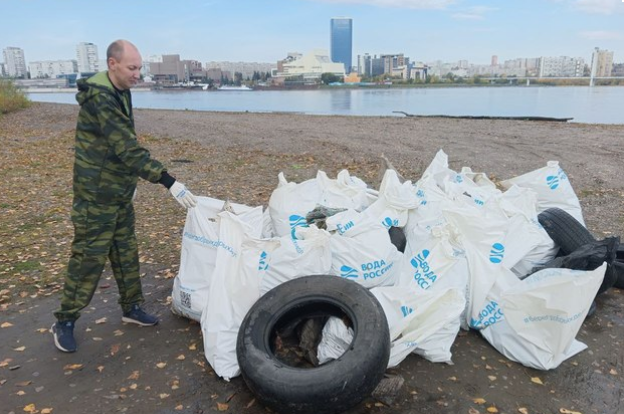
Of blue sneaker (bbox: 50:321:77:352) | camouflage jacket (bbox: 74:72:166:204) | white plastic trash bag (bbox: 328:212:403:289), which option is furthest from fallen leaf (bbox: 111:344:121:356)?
white plastic trash bag (bbox: 328:212:403:289)

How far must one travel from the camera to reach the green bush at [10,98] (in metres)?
22.8

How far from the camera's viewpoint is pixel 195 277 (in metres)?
3.31

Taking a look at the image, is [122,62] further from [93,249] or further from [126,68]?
[93,249]

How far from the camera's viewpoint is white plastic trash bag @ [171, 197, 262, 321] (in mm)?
3264

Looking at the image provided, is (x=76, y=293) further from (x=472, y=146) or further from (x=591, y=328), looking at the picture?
(x=472, y=146)

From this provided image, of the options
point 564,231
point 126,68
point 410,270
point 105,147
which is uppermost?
point 126,68

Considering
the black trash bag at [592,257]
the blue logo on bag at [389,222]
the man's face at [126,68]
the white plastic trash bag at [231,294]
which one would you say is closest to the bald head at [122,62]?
the man's face at [126,68]

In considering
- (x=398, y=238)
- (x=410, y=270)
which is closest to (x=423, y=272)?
(x=410, y=270)

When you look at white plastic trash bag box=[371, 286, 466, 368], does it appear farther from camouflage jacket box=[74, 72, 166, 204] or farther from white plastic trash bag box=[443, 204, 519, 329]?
camouflage jacket box=[74, 72, 166, 204]

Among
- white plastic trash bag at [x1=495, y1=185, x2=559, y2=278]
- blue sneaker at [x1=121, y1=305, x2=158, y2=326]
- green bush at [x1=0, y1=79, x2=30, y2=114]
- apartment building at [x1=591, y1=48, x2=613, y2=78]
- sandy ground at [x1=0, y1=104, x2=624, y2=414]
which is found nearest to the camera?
sandy ground at [x1=0, y1=104, x2=624, y2=414]

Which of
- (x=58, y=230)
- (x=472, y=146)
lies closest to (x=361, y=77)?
(x=472, y=146)

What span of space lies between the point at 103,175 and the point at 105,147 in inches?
6.9

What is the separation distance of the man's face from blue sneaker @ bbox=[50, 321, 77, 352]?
163 centimetres

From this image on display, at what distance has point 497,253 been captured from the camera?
3316 mm
